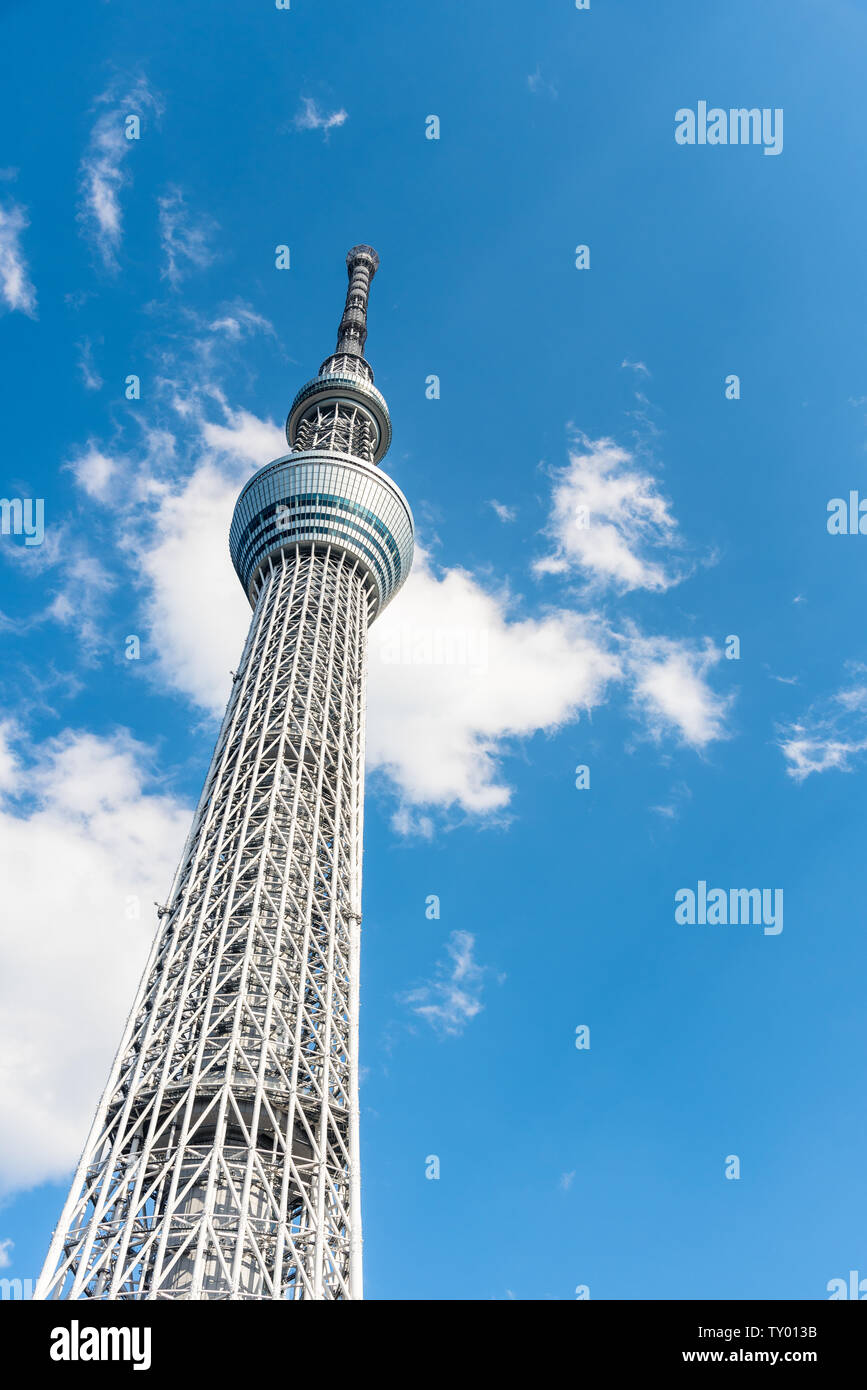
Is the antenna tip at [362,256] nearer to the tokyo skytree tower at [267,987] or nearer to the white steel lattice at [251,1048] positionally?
the tokyo skytree tower at [267,987]

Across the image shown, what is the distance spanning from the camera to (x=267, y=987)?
55.7m

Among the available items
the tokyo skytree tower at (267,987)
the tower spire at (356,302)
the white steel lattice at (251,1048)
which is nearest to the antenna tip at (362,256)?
the tower spire at (356,302)

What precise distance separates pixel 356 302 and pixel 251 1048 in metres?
97.4

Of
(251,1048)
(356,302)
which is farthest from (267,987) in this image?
(356,302)

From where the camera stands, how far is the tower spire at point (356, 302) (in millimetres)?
116188

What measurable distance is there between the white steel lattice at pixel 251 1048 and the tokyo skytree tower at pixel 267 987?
0.39 ft

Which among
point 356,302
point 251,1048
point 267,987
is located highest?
point 356,302

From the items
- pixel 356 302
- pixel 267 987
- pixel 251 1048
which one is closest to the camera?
pixel 251 1048

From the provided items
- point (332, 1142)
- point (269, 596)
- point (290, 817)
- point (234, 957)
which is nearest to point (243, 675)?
point (269, 596)

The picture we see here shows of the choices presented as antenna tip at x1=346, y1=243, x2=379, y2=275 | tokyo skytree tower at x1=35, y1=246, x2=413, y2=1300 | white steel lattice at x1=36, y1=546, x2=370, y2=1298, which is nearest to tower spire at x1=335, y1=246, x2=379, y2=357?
antenna tip at x1=346, y1=243, x2=379, y2=275

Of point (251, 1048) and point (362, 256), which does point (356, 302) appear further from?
point (251, 1048)
